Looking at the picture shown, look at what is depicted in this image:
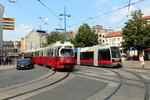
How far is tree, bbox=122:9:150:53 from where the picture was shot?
4750 centimetres

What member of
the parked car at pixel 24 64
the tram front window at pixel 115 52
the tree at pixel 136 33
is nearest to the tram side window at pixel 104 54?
the tram front window at pixel 115 52

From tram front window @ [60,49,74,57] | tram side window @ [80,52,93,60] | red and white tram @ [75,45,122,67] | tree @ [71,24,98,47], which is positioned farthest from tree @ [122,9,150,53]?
tram front window @ [60,49,74,57]

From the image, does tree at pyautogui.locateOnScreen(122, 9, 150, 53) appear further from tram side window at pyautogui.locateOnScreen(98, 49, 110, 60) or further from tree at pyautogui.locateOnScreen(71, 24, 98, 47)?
tram side window at pyautogui.locateOnScreen(98, 49, 110, 60)

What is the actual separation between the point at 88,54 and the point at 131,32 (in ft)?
68.6

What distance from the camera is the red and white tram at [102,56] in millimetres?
25547

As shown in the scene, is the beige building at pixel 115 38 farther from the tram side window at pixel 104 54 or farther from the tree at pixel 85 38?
the tram side window at pixel 104 54

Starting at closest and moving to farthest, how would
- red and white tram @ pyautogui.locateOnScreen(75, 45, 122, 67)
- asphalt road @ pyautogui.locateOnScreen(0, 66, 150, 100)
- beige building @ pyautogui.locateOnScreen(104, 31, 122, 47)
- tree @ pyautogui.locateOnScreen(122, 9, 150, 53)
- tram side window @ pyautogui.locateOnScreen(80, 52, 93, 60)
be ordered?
asphalt road @ pyautogui.locateOnScreen(0, 66, 150, 100) → red and white tram @ pyautogui.locateOnScreen(75, 45, 122, 67) → tram side window @ pyautogui.locateOnScreen(80, 52, 93, 60) → tree @ pyautogui.locateOnScreen(122, 9, 150, 53) → beige building @ pyautogui.locateOnScreen(104, 31, 122, 47)

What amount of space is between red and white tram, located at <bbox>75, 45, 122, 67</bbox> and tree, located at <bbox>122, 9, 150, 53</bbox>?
1929 centimetres

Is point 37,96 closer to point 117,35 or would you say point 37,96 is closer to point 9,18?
point 9,18

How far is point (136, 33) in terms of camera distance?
4850 cm

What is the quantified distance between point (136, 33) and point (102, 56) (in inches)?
950

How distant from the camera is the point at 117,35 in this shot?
10856 cm

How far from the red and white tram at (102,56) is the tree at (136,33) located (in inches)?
759

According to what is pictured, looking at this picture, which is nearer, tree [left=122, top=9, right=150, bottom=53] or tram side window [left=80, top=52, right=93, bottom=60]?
tram side window [left=80, top=52, right=93, bottom=60]
